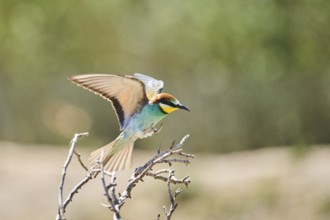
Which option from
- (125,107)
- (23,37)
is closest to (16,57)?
(23,37)

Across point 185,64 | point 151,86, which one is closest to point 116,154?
point 151,86

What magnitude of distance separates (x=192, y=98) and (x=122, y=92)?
10169 millimetres

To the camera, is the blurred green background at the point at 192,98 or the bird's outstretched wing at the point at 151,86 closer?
the bird's outstretched wing at the point at 151,86

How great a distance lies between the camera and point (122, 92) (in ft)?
9.33

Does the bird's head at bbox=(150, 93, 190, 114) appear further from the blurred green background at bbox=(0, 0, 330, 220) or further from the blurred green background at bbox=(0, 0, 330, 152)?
the blurred green background at bbox=(0, 0, 330, 152)

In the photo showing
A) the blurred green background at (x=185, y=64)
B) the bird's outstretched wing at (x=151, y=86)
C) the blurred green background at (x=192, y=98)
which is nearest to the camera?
the bird's outstretched wing at (x=151, y=86)

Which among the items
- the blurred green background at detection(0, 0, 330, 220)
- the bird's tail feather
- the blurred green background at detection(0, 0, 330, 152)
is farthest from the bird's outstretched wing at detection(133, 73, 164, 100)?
the blurred green background at detection(0, 0, 330, 152)

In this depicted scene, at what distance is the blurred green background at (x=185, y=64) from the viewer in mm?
11547

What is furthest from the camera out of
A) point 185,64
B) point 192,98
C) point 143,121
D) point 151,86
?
point 185,64

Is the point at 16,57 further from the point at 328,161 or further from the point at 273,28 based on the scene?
the point at 328,161

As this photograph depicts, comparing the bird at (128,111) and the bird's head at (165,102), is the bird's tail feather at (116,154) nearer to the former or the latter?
the bird at (128,111)

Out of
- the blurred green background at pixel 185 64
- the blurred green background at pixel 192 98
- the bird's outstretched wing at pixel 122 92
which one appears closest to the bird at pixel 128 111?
the bird's outstretched wing at pixel 122 92

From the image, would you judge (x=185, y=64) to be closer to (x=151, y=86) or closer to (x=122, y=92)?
(x=151, y=86)

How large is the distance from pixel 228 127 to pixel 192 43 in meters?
1.58
